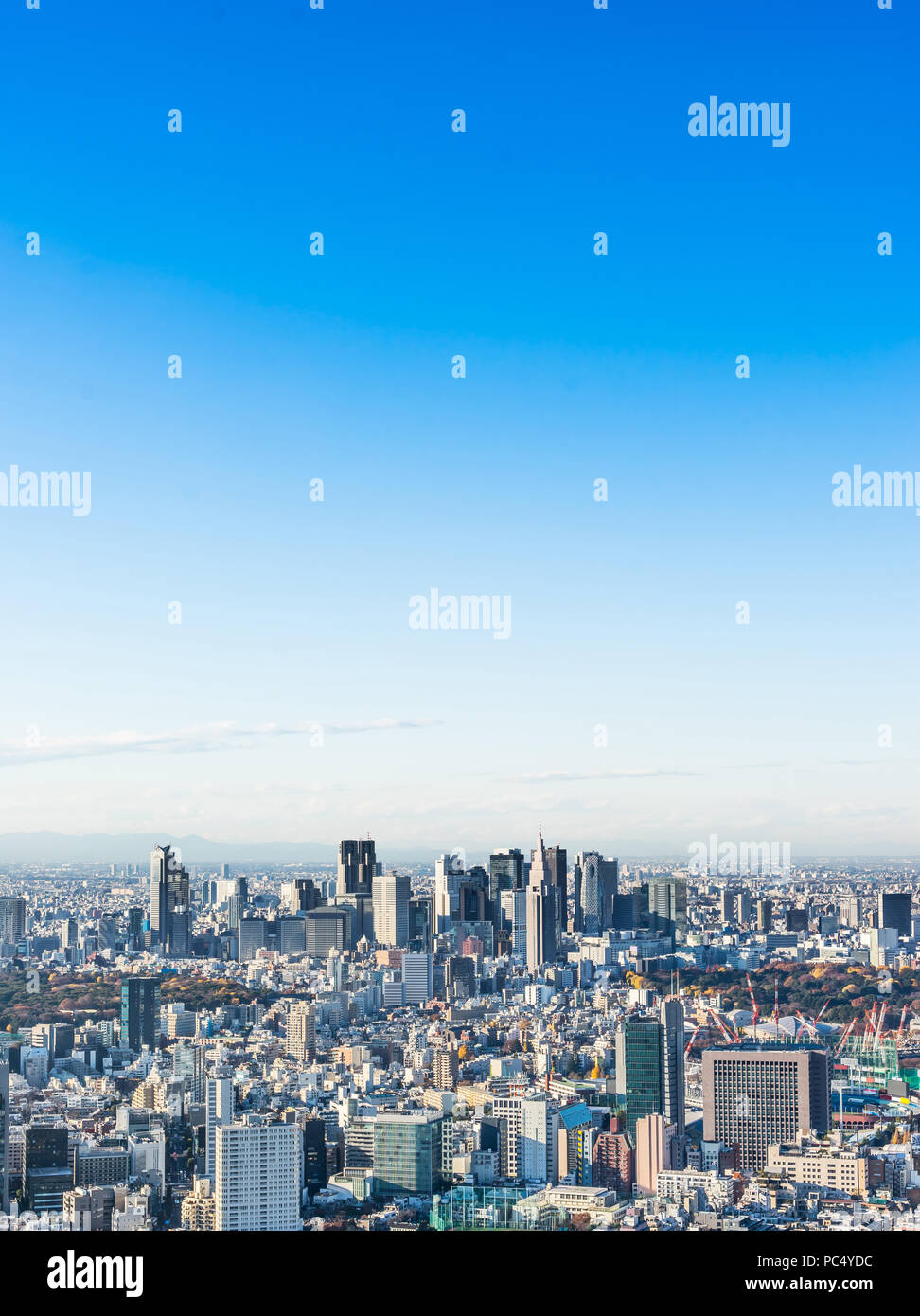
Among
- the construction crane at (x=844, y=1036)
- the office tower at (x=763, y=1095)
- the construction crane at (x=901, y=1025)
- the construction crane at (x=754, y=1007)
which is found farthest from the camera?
the construction crane at (x=754, y=1007)

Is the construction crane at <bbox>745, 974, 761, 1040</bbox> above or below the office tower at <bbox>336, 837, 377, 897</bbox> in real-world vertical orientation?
below

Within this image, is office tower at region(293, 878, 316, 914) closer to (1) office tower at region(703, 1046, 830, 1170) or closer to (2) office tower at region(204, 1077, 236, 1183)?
(2) office tower at region(204, 1077, 236, 1183)

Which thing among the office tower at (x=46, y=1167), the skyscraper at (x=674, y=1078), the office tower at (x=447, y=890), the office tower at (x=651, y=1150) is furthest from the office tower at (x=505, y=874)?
the office tower at (x=46, y=1167)

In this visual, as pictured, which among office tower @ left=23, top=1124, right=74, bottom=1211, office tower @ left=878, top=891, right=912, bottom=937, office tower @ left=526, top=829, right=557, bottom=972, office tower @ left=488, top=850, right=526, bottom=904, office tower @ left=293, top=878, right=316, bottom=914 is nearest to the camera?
office tower @ left=23, top=1124, right=74, bottom=1211

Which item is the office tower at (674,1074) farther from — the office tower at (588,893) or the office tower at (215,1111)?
the office tower at (588,893)

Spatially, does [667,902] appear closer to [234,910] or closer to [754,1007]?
[754,1007]

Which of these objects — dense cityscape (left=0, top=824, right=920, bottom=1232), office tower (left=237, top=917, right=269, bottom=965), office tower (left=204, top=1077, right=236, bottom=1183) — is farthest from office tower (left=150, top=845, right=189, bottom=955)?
office tower (left=204, top=1077, right=236, bottom=1183)
